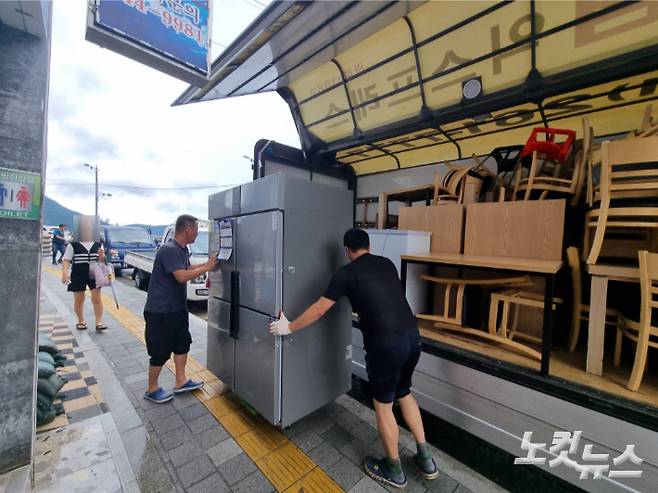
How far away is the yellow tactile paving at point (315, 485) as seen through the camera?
6.06 feet

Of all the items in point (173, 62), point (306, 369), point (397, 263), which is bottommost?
point (306, 369)

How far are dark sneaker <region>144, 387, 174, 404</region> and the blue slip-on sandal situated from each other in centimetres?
9

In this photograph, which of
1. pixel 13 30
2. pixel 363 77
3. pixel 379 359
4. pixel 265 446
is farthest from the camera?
pixel 363 77

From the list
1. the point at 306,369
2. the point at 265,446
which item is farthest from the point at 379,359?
the point at 265,446

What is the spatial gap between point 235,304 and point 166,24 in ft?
8.35

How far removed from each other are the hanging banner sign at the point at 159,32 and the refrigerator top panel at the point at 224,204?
1.12m

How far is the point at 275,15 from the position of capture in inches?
100

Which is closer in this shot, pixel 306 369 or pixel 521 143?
pixel 306 369

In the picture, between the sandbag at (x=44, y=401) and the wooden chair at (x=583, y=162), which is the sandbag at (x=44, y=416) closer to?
the sandbag at (x=44, y=401)

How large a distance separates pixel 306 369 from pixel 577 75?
3624 mm

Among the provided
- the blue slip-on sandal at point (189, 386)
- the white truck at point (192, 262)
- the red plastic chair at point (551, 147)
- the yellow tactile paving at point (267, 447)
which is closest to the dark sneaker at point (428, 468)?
the yellow tactile paving at point (267, 447)

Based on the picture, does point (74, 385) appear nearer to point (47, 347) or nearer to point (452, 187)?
point (47, 347)

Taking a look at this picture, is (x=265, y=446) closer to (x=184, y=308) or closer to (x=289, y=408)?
(x=289, y=408)

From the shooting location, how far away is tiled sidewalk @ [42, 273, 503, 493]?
6.22ft
